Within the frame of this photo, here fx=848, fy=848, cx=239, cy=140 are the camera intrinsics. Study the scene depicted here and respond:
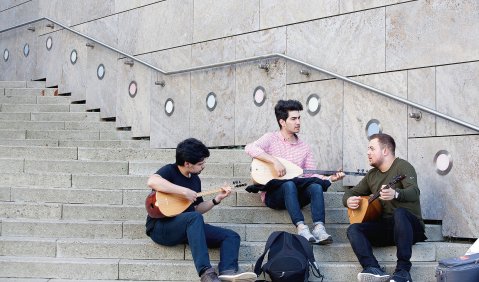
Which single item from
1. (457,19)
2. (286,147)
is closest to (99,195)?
(286,147)

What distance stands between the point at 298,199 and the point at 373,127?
1.36m

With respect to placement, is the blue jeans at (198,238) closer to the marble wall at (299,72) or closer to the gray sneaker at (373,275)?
the gray sneaker at (373,275)

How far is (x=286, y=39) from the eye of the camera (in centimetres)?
895

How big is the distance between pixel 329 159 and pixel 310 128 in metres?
0.41

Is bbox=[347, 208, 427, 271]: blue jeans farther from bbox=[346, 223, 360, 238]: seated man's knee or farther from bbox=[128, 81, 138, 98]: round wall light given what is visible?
bbox=[128, 81, 138, 98]: round wall light

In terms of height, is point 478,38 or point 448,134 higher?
point 478,38

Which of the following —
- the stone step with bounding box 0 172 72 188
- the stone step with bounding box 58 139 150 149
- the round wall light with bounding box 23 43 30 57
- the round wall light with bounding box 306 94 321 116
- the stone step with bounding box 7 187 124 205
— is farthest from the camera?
the round wall light with bounding box 23 43 30 57

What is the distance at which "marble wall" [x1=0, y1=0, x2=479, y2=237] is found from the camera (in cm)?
733

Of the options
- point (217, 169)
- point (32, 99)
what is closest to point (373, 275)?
point (217, 169)

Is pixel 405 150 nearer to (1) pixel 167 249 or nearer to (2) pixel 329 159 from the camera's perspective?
(2) pixel 329 159

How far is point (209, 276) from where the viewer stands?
5.95 m

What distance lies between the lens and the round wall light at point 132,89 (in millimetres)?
10539

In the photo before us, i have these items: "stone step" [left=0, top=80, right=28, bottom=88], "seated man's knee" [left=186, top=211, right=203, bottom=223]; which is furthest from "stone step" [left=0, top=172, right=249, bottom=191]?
"stone step" [left=0, top=80, right=28, bottom=88]

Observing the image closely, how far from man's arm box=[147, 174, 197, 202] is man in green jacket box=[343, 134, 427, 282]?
1236mm
